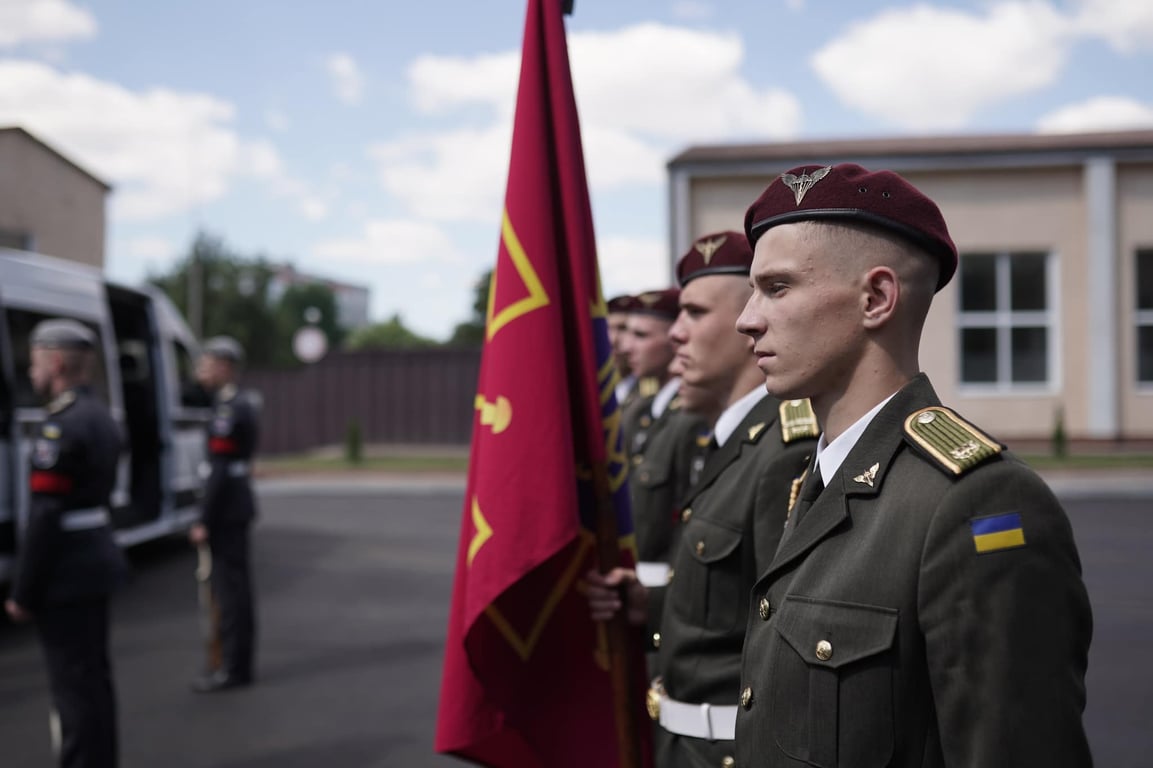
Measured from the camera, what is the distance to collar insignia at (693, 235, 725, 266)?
268 cm

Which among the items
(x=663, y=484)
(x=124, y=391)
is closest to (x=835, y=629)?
(x=663, y=484)

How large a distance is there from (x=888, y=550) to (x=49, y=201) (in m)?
20.7

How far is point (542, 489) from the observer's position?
237cm

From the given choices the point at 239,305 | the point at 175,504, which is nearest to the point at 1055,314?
the point at 175,504

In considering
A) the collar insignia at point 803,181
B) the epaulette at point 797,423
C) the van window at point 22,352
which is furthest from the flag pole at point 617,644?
the van window at point 22,352

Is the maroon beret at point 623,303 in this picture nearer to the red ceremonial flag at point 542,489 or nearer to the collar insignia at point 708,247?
the collar insignia at point 708,247

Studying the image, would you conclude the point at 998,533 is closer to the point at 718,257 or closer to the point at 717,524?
the point at 717,524

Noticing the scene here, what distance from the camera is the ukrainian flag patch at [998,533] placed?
47.9 inches

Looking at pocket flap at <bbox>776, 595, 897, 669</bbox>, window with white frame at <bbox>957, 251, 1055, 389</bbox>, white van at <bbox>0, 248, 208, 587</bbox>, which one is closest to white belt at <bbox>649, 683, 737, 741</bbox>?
pocket flap at <bbox>776, 595, 897, 669</bbox>

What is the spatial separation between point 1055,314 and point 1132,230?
2.13 metres

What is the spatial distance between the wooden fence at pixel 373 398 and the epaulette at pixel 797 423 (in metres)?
22.4

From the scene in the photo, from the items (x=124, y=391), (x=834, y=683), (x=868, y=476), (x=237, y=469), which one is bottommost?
(x=237, y=469)

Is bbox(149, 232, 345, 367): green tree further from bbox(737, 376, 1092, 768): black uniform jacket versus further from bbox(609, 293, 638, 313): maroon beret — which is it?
bbox(737, 376, 1092, 768): black uniform jacket

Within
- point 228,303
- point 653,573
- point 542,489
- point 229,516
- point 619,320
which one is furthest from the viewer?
point 228,303
